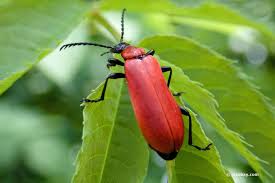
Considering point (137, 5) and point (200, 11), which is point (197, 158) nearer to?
point (200, 11)

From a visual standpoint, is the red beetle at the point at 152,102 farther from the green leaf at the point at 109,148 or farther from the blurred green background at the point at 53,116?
the blurred green background at the point at 53,116

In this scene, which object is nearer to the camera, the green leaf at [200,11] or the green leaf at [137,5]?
the green leaf at [200,11]

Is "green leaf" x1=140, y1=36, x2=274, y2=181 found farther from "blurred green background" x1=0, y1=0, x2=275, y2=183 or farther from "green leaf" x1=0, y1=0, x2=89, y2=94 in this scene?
"blurred green background" x1=0, y1=0, x2=275, y2=183

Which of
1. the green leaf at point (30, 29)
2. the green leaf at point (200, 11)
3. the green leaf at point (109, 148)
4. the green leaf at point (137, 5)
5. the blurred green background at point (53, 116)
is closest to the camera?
the green leaf at point (109, 148)

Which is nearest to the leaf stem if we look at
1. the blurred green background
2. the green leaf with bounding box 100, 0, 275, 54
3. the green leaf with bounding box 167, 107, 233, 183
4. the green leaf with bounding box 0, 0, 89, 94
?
the green leaf with bounding box 167, 107, 233, 183

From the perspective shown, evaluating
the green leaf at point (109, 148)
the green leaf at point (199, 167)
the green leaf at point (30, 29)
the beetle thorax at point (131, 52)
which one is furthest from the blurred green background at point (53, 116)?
the green leaf at point (199, 167)

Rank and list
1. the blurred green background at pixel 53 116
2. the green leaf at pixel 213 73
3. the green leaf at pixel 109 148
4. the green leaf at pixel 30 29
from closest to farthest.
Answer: the green leaf at pixel 109 148 < the green leaf at pixel 30 29 < the green leaf at pixel 213 73 < the blurred green background at pixel 53 116
